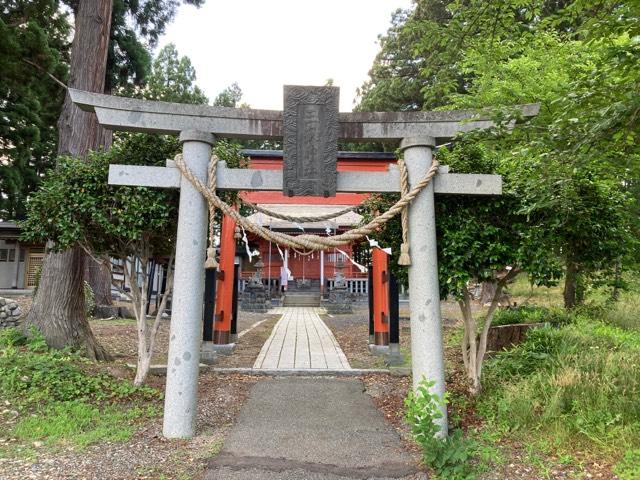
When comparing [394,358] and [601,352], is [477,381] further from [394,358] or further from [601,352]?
[394,358]

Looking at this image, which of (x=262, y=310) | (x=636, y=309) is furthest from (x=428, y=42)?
(x=262, y=310)

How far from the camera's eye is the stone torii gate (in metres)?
4.06

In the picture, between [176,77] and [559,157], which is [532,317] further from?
[176,77]

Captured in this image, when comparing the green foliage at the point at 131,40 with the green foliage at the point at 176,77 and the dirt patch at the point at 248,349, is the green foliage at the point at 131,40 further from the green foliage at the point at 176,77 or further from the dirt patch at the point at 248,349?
the green foliage at the point at 176,77

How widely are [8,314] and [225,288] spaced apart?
4816mm

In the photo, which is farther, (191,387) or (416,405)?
(191,387)

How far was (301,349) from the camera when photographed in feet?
28.6

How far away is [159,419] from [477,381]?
3497mm

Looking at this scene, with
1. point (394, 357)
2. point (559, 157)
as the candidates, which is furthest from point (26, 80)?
point (559, 157)

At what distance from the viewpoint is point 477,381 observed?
5.02 m

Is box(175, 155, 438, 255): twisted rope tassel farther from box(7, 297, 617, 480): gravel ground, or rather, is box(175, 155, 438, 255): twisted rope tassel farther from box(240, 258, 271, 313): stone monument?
box(240, 258, 271, 313): stone monument

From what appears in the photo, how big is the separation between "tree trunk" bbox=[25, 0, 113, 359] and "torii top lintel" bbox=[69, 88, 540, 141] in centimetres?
356

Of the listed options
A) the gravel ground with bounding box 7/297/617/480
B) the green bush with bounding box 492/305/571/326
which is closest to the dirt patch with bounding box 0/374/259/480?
the gravel ground with bounding box 7/297/617/480

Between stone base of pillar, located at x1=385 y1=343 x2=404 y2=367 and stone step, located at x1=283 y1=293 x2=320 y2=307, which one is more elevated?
stone step, located at x1=283 y1=293 x2=320 y2=307
